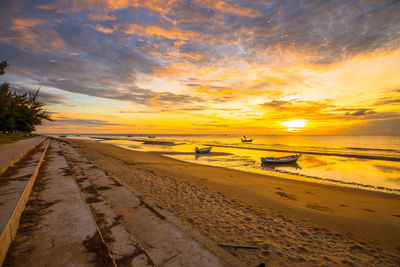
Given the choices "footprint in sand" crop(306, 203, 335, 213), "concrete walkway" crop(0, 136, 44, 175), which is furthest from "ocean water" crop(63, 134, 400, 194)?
"concrete walkway" crop(0, 136, 44, 175)

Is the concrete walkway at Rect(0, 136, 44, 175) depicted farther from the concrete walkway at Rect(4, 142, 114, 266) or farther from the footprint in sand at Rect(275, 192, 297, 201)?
the footprint in sand at Rect(275, 192, 297, 201)

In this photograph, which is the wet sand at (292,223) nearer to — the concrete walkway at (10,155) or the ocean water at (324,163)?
the concrete walkway at (10,155)

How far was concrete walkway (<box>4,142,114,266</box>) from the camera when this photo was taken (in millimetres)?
2340

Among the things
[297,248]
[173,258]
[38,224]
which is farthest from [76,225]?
[297,248]

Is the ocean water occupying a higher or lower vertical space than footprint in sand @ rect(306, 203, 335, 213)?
higher

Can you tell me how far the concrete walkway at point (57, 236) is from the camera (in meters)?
2.34

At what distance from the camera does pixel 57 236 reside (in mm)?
2863

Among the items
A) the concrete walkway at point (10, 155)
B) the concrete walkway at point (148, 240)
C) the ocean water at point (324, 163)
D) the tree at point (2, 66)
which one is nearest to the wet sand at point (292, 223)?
the concrete walkway at point (148, 240)

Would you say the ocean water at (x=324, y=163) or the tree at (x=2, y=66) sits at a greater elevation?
the tree at (x=2, y=66)

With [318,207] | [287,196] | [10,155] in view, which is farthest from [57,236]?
[10,155]

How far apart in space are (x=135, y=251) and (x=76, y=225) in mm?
1375

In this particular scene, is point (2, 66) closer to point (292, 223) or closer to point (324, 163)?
point (292, 223)

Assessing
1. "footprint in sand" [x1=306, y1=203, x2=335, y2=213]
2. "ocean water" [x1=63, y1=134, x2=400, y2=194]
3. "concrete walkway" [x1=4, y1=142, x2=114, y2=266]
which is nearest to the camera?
"concrete walkway" [x1=4, y1=142, x2=114, y2=266]

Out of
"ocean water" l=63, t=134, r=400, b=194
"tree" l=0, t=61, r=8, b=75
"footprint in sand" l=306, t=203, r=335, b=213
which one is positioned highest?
"tree" l=0, t=61, r=8, b=75
